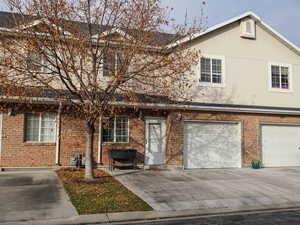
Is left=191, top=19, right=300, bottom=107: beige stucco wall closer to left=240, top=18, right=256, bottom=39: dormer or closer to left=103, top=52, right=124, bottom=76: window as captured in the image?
left=240, top=18, right=256, bottom=39: dormer

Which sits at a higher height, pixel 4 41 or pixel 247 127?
pixel 4 41

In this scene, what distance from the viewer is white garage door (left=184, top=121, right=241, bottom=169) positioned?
14352 mm

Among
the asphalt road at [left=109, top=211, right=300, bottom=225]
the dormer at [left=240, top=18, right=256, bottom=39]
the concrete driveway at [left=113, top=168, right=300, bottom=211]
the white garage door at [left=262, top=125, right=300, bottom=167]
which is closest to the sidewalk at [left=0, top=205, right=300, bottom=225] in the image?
the concrete driveway at [left=113, top=168, right=300, bottom=211]

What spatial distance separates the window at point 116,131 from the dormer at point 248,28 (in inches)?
320

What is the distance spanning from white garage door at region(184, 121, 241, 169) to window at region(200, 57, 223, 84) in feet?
7.39

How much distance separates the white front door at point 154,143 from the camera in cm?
1388

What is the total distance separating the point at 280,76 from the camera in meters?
16.5

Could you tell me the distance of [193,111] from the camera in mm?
14297

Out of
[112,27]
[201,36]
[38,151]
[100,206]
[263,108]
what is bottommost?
[100,206]

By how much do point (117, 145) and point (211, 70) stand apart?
619cm

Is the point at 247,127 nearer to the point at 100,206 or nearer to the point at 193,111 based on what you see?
the point at 193,111

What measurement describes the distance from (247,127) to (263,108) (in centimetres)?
127

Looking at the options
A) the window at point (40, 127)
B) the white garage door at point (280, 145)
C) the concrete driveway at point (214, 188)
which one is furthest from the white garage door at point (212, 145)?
the window at point (40, 127)

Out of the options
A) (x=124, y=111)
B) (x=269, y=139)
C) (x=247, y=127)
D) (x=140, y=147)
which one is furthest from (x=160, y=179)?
(x=269, y=139)
